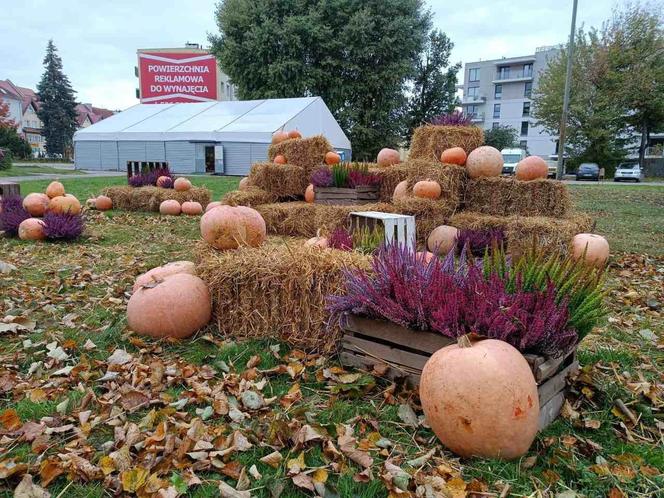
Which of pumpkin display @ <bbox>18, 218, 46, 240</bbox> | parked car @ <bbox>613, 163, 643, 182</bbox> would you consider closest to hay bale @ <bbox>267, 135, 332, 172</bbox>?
pumpkin display @ <bbox>18, 218, 46, 240</bbox>

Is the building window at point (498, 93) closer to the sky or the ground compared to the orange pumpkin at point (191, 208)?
closer to the sky

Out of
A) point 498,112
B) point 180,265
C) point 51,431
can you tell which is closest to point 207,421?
point 51,431

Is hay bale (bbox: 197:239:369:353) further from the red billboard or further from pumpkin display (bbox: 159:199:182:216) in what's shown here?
the red billboard

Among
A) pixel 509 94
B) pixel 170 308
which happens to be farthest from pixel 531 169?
pixel 509 94

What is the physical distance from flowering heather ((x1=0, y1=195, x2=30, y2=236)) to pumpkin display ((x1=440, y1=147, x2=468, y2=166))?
680 centimetres

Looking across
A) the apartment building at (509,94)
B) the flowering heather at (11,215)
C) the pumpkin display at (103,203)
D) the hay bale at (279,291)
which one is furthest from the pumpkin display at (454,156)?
the apartment building at (509,94)

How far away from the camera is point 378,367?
111 inches

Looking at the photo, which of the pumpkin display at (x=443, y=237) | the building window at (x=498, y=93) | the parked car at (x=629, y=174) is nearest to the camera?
the pumpkin display at (x=443, y=237)

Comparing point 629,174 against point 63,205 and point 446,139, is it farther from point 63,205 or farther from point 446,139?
point 63,205

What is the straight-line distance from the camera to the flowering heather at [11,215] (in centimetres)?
Answer: 725

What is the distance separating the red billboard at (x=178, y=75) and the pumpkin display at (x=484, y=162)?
1300 inches

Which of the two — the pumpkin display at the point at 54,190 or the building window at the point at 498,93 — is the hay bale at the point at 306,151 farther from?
the building window at the point at 498,93

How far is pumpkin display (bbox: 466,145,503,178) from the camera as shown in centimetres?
739

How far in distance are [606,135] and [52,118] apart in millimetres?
53217
